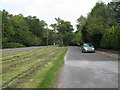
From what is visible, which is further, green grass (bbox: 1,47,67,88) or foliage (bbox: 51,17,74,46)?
foliage (bbox: 51,17,74,46)

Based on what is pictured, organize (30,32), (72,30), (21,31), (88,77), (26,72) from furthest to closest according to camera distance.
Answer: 1. (72,30)
2. (30,32)
3. (21,31)
4. (26,72)
5. (88,77)

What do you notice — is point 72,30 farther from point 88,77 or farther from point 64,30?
point 88,77

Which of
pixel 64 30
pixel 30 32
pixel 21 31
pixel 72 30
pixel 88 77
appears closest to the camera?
pixel 88 77

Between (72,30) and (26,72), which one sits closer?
(26,72)

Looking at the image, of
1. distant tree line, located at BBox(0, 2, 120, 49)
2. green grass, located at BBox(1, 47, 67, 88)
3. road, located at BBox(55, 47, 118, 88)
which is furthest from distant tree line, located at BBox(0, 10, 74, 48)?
road, located at BBox(55, 47, 118, 88)

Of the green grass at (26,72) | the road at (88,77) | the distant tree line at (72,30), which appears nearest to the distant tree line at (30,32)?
the distant tree line at (72,30)

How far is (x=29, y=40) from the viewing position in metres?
75.6

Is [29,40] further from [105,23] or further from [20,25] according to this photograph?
[105,23]

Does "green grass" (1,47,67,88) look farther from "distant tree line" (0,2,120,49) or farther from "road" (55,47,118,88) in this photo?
"distant tree line" (0,2,120,49)

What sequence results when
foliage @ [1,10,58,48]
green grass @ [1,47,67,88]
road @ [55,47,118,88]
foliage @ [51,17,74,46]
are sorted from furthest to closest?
Result: foliage @ [51,17,74,46] → foliage @ [1,10,58,48] → green grass @ [1,47,67,88] → road @ [55,47,118,88]

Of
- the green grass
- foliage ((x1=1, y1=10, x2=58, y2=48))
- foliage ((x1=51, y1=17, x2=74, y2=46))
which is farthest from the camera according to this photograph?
foliage ((x1=51, y1=17, x2=74, y2=46))

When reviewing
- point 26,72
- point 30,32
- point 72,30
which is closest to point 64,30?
point 72,30

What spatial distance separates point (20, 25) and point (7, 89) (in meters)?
70.6

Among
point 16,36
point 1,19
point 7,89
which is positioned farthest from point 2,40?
point 7,89
